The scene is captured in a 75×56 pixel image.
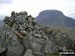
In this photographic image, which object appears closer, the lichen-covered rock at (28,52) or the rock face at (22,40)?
the lichen-covered rock at (28,52)

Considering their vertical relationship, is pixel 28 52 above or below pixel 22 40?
below

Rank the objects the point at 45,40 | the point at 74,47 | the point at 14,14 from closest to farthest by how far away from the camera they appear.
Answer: the point at 45,40, the point at 14,14, the point at 74,47

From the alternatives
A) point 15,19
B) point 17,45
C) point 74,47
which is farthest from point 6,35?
point 74,47

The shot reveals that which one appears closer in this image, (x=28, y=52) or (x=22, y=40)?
(x=28, y=52)

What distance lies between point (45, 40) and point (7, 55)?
26.5 ft

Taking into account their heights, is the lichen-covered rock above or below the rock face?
below

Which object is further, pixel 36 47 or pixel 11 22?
pixel 11 22

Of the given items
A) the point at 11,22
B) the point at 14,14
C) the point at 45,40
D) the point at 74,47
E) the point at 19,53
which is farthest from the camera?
the point at 74,47

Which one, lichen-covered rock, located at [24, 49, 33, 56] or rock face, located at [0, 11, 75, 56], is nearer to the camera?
lichen-covered rock, located at [24, 49, 33, 56]

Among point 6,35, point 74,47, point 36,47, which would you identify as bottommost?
point 74,47

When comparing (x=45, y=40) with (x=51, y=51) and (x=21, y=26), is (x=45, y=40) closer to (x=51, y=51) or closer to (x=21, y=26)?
(x=51, y=51)

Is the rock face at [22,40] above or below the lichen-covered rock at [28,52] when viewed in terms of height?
above

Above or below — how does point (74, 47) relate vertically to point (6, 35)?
below

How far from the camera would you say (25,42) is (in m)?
26.2
